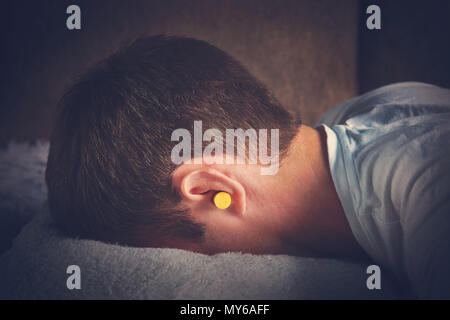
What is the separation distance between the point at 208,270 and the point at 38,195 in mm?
482

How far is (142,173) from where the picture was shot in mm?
482

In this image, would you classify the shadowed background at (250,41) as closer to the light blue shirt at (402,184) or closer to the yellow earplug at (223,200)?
the light blue shirt at (402,184)

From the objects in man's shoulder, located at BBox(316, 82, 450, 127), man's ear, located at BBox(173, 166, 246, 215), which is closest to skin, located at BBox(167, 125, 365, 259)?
man's ear, located at BBox(173, 166, 246, 215)

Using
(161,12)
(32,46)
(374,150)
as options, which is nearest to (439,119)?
(374,150)

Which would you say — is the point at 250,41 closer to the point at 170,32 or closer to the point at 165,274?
the point at 170,32

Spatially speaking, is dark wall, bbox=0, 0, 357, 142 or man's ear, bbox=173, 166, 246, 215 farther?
dark wall, bbox=0, 0, 357, 142

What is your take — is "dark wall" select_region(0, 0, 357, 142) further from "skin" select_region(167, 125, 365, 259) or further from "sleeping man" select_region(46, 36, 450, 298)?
"skin" select_region(167, 125, 365, 259)

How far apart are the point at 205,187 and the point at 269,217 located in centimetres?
11

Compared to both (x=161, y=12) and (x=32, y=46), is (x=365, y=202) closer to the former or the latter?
(x=161, y=12)

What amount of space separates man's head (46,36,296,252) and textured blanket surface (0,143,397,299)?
4 centimetres

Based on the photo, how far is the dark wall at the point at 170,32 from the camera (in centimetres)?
77

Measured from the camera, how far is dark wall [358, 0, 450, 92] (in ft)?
2.48

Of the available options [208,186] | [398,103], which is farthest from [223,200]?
[398,103]
